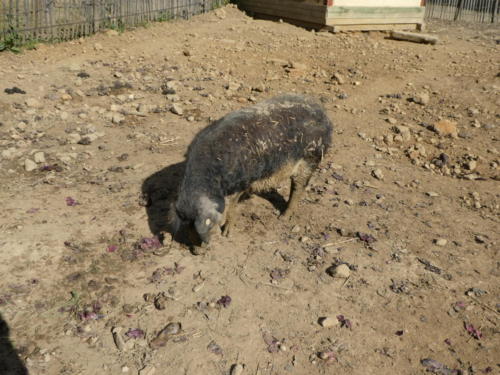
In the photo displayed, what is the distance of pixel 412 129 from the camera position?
7570mm

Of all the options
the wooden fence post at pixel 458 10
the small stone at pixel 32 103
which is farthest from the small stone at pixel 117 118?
the wooden fence post at pixel 458 10

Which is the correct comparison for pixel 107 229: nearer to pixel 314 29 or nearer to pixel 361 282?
pixel 361 282

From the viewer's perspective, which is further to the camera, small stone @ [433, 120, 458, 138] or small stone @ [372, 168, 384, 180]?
small stone @ [433, 120, 458, 138]

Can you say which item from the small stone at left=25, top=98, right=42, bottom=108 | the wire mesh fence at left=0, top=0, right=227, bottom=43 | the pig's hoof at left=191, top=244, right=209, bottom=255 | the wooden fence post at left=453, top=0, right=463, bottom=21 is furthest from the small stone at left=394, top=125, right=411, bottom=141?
the wooden fence post at left=453, top=0, right=463, bottom=21

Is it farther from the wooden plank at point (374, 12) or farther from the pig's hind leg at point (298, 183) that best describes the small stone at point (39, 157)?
the wooden plank at point (374, 12)

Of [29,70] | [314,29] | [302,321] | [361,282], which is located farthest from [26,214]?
[314,29]

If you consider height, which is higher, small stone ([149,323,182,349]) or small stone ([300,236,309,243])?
small stone ([300,236,309,243])

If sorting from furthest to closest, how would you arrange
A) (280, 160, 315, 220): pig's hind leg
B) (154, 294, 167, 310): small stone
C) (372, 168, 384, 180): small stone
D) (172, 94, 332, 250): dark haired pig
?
(372, 168, 384, 180): small stone, (280, 160, 315, 220): pig's hind leg, (172, 94, 332, 250): dark haired pig, (154, 294, 167, 310): small stone

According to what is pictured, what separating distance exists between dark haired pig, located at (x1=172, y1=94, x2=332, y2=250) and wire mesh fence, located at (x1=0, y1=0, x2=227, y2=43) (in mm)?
7234

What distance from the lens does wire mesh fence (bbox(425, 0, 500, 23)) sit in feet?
56.2

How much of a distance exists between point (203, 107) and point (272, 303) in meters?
4.57

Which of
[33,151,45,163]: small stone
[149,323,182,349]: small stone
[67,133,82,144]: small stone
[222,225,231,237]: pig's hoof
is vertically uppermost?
[67,133,82,144]: small stone

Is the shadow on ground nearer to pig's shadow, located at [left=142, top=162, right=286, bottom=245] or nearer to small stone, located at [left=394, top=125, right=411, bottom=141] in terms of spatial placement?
pig's shadow, located at [left=142, top=162, right=286, bottom=245]

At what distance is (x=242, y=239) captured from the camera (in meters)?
4.88
